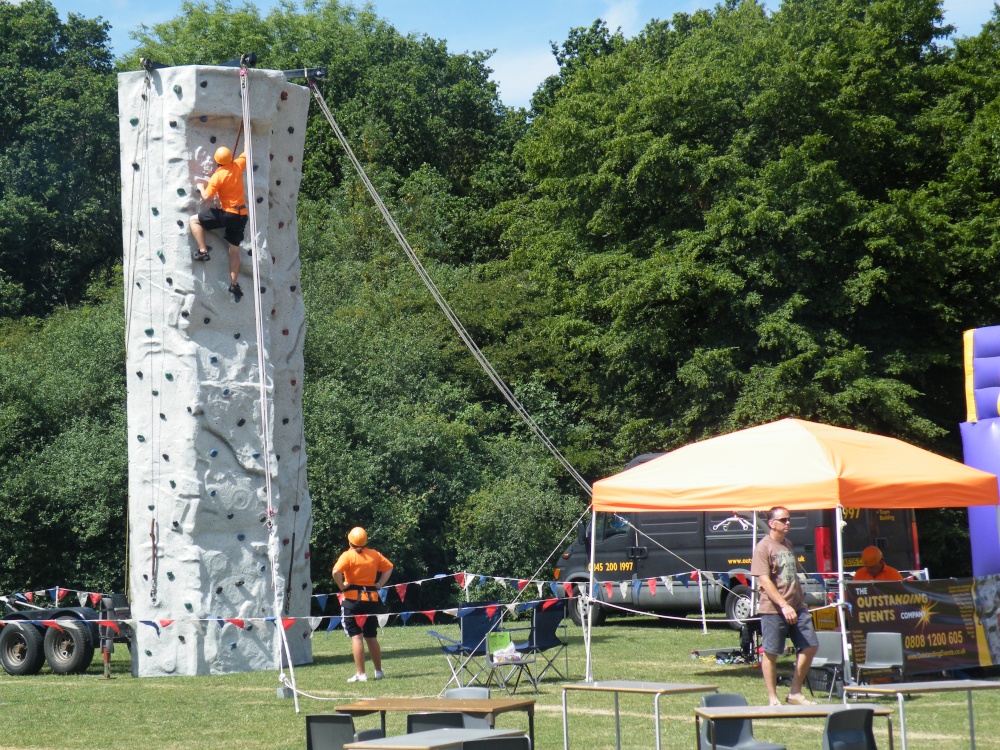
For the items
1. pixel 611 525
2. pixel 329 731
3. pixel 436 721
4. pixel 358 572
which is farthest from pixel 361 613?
pixel 611 525

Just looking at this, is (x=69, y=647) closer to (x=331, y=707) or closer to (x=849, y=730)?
(x=331, y=707)

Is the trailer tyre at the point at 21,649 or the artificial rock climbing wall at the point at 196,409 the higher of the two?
the artificial rock climbing wall at the point at 196,409

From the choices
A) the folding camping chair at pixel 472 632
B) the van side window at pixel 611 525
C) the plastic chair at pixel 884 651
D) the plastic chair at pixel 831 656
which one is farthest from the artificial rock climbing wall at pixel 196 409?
the plastic chair at pixel 884 651

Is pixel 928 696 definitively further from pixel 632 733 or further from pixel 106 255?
pixel 106 255

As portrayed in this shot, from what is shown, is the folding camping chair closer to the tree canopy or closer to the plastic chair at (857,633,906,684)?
the plastic chair at (857,633,906,684)

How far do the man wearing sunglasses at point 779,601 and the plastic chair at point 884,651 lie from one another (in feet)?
1.98

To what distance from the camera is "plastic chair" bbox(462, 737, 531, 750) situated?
19.2 ft

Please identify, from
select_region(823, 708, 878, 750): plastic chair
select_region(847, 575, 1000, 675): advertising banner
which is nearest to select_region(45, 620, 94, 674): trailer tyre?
select_region(847, 575, 1000, 675): advertising banner

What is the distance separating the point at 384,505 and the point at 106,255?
18184mm

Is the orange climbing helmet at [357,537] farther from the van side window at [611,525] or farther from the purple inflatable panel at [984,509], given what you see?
the purple inflatable panel at [984,509]

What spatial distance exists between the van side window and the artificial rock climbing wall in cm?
600

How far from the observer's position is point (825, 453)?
12.2 m

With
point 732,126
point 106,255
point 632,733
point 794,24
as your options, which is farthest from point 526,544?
point 106,255

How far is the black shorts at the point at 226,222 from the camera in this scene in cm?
1516
